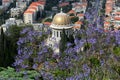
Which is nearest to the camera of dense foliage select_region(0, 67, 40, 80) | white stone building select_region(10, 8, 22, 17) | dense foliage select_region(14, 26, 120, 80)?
dense foliage select_region(0, 67, 40, 80)

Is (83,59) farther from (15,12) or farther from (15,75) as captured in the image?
(15,12)

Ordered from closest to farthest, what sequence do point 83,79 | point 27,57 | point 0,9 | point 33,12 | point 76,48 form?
point 83,79, point 76,48, point 27,57, point 33,12, point 0,9

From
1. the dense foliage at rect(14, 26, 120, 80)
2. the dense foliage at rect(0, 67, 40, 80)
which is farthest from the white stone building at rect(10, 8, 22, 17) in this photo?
the dense foliage at rect(0, 67, 40, 80)

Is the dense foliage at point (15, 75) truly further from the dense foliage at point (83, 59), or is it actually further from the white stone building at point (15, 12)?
the white stone building at point (15, 12)

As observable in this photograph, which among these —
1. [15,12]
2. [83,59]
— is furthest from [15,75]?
[15,12]

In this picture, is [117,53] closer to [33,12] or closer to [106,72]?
[106,72]

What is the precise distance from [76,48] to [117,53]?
1.19m

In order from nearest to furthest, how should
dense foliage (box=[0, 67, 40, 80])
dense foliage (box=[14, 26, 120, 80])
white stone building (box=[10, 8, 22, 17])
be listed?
dense foliage (box=[0, 67, 40, 80]), dense foliage (box=[14, 26, 120, 80]), white stone building (box=[10, 8, 22, 17])

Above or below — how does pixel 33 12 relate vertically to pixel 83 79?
below

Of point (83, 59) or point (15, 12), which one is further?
point (15, 12)

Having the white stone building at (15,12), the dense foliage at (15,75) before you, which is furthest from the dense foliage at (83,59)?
the white stone building at (15,12)

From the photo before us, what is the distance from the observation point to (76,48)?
9789 millimetres

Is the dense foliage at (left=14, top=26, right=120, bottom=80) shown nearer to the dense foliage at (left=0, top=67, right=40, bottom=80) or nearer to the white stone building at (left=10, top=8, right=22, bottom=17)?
the dense foliage at (left=0, top=67, right=40, bottom=80)

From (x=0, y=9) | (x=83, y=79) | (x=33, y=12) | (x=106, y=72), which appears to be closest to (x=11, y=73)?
(x=83, y=79)
